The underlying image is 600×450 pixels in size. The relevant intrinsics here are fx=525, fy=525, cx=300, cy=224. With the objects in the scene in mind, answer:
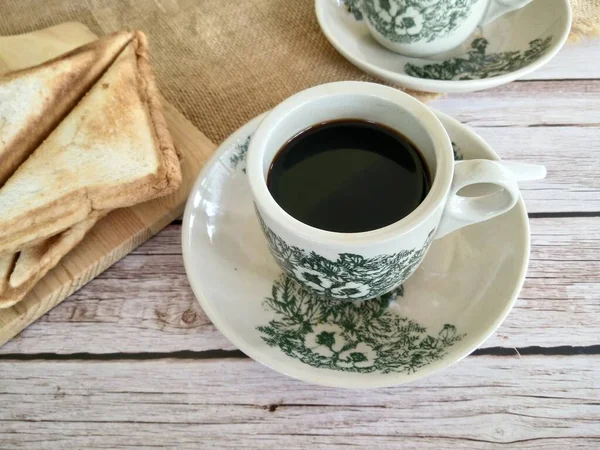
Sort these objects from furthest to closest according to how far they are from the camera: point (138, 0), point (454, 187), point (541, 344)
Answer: point (138, 0) < point (541, 344) < point (454, 187)

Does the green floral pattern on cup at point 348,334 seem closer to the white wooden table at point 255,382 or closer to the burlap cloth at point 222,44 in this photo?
the white wooden table at point 255,382

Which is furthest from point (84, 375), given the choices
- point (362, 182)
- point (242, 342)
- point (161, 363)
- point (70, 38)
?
point (70, 38)

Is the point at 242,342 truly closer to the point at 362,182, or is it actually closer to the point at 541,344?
the point at 362,182

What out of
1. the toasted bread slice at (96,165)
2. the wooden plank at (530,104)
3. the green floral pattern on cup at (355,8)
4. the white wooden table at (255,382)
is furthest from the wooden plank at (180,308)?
the green floral pattern on cup at (355,8)

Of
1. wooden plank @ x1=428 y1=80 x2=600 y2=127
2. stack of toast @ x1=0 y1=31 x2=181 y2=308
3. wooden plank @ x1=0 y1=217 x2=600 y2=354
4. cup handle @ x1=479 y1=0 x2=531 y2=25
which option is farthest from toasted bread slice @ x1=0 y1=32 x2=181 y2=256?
cup handle @ x1=479 y1=0 x2=531 y2=25

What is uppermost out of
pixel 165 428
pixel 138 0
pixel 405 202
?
pixel 138 0

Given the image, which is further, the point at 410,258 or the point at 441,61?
the point at 441,61

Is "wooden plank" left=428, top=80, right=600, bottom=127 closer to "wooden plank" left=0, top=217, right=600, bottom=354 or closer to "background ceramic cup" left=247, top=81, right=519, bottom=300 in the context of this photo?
"wooden plank" left=0, top=217, right=600, bottom=354

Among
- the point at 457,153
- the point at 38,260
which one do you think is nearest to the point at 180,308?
the point at 38,260
